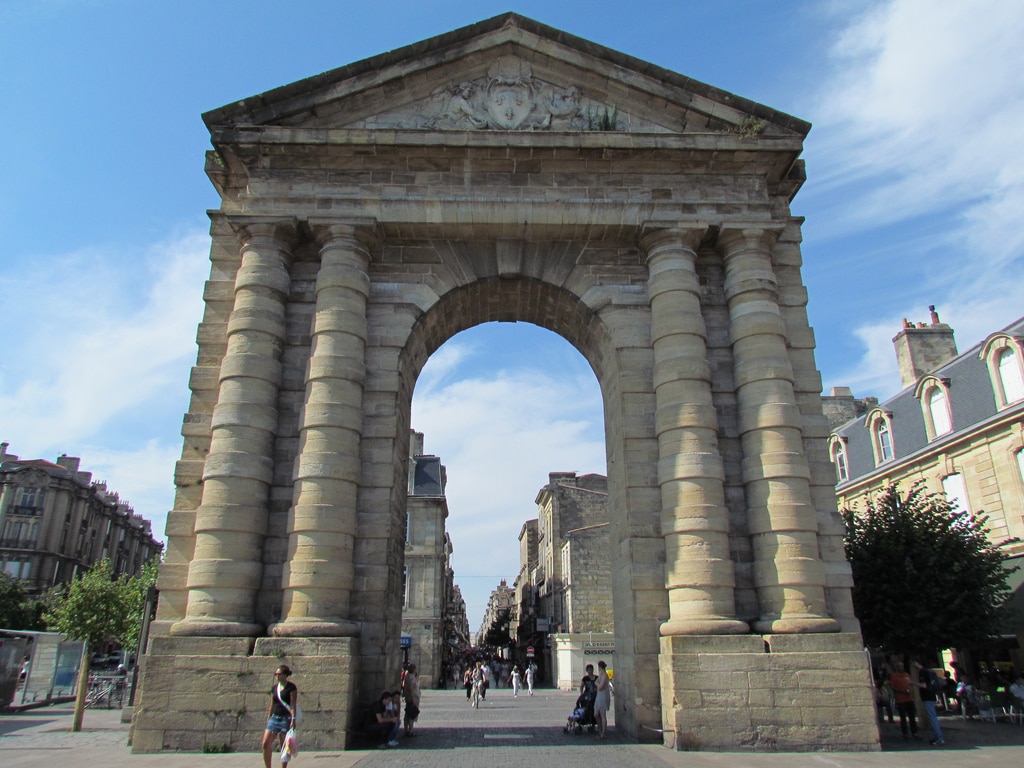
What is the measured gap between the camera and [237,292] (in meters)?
13.4

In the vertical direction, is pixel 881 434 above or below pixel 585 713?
above

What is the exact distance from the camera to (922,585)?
16609 mm

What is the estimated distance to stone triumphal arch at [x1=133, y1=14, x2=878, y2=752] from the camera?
11.0 m

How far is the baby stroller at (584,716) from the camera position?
1326 centimetres

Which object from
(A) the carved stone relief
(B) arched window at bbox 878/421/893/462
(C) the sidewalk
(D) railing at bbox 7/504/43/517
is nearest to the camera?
(C) the sidewalk

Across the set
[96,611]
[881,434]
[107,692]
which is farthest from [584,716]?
[96,611]

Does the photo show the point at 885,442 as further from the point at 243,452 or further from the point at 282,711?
the point at 282,711

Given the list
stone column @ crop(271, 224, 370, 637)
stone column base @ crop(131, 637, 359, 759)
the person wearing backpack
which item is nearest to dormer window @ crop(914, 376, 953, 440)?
the person wearing backpack

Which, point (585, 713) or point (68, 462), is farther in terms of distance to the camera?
point (68, 462)

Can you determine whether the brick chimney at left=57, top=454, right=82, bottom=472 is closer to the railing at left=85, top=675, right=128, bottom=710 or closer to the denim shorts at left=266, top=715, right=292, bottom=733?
the railing at left=85, top=675, right=128, bottom=710

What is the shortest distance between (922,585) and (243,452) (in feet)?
48.5

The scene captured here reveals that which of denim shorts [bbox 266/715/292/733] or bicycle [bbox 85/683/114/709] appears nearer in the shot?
denim shorts [bbox 266/715/292/733]

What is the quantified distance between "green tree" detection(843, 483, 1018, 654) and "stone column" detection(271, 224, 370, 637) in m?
11.6

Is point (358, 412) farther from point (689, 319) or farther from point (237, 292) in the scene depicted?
point (689, 319)
